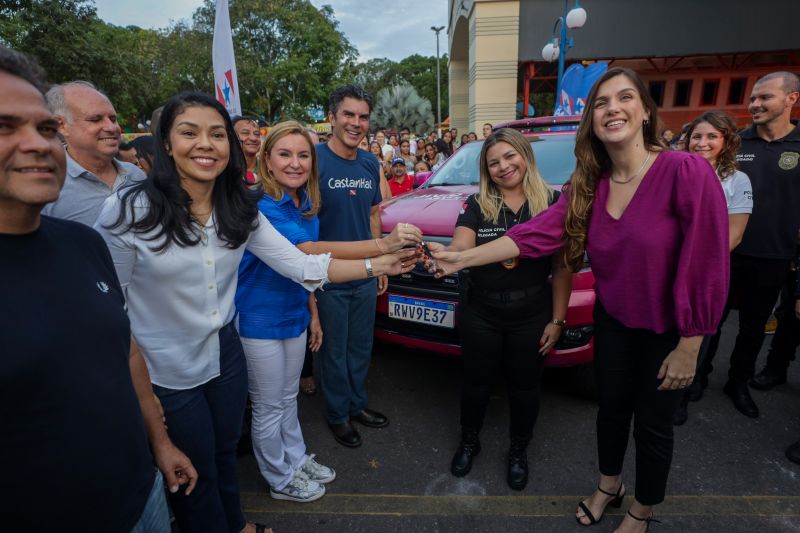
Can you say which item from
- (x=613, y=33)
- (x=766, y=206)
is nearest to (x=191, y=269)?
(x=766, y=206)

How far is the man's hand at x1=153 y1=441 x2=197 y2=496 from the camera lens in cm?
145

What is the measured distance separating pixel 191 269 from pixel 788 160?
3483 millimetres

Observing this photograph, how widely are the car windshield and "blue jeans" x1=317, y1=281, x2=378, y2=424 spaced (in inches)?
70.3

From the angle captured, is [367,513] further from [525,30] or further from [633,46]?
[633,46]

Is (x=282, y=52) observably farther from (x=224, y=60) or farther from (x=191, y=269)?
(x=191, y=269)

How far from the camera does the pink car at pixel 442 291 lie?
2605 mm

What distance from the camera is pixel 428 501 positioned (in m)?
2.30

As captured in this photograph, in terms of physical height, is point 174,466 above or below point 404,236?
below

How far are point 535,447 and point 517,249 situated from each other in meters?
1.34

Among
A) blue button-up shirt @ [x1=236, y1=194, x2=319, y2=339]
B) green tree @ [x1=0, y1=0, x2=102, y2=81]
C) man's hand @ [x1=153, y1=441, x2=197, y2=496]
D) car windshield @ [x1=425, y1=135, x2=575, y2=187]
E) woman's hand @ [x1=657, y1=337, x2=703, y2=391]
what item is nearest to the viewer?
man's hand @ [x1=153, y1=441, x2=197, y2=496]

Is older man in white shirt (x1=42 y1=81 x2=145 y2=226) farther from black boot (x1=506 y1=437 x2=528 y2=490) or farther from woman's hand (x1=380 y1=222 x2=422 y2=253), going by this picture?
black boot (x1=506 y1=437 x2=528 y2=490)

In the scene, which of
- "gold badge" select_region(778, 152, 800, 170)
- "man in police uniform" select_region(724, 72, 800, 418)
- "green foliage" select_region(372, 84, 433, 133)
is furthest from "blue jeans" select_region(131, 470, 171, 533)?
"green foliage" select_region(372, 84, 433, 133)

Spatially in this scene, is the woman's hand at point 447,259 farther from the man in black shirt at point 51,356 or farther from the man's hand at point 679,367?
the man in black shirt at point 51,356

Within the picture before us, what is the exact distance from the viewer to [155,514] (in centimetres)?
125
